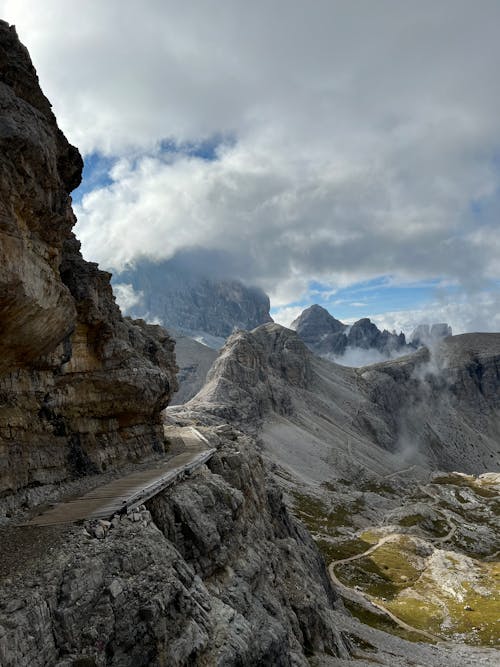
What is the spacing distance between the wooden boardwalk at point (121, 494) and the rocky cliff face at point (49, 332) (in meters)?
3.24

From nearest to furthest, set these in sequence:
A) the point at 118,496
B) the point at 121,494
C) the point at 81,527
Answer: the point at 81,527
the point at 118,496
the point at 121,494

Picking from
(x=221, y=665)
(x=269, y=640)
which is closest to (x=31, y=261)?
(x=221, y=665)

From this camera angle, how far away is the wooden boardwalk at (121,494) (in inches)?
1070

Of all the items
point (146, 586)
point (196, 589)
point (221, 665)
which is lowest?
point (221, 665)

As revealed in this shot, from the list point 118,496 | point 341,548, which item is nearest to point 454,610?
point 341,548

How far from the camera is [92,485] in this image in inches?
1422

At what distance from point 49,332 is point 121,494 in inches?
481

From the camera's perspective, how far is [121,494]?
31906 mm

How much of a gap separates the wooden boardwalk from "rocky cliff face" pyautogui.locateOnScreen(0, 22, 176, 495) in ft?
10.6

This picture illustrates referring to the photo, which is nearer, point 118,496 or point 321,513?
point 118,496

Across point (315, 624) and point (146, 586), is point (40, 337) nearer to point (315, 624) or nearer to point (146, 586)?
point (146, 586)

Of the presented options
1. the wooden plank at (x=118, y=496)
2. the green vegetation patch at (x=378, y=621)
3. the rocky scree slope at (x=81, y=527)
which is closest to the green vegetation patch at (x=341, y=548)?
the green vegetation patch at (x=378, y=621)

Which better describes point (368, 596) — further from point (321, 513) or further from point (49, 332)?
point (49, 332)

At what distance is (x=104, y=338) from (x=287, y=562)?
31741mm
